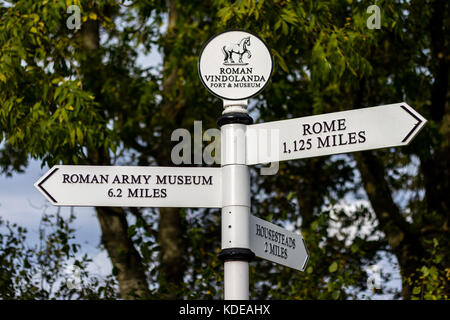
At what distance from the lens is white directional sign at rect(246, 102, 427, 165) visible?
4250 mm

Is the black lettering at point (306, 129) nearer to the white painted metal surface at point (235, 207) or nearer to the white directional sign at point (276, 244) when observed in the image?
the white painted metal surface at point (235, 207)

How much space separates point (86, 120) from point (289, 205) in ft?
18.8

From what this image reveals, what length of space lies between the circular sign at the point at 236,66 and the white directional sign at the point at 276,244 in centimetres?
68

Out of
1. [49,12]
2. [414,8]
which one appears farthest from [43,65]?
[414,8]

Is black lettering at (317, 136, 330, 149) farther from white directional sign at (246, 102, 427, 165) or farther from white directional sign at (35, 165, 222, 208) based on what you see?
white directional sign at (35, 165, 222, 208)

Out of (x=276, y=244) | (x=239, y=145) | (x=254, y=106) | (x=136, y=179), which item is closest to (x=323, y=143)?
(x=239, y=145)

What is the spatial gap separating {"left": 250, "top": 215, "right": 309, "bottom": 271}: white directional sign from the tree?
13.8 ft

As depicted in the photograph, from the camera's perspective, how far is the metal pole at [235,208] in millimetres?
4082

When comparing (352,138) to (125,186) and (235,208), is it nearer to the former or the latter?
(235,208)

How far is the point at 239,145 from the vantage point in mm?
4215

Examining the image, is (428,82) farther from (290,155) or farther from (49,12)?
(290,155)

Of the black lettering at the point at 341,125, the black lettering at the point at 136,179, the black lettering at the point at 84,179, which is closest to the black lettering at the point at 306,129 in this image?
the black lettering at the point at 341,125

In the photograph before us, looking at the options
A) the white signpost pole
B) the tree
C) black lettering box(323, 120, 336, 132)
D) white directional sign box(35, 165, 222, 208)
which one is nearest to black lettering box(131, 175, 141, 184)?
white directional sign box(35, 165, 222, 208)

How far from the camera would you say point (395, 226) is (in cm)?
1212
